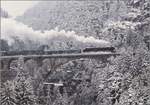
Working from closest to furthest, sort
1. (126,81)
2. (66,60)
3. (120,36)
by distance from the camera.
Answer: (126,81) < (66,60) < (120,36)

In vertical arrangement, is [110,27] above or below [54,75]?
above

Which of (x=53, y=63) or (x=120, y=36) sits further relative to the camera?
(x=120, y=36)

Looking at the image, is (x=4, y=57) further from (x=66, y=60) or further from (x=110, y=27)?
A: (x=110, y=27)

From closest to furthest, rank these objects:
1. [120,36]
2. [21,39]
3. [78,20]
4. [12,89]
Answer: [12,89] < [120,36] < [21,39] < [78,20]

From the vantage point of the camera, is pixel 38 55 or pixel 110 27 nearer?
pixel 38 55

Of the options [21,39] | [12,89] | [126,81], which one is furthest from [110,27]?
[12,89]

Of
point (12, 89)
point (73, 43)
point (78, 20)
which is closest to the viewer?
point (12, 89)

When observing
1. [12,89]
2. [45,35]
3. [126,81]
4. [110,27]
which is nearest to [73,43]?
[45,35]

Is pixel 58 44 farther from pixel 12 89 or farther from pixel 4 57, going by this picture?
pixel 12 89

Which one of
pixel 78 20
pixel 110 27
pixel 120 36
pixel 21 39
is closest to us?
pixel 120 36
